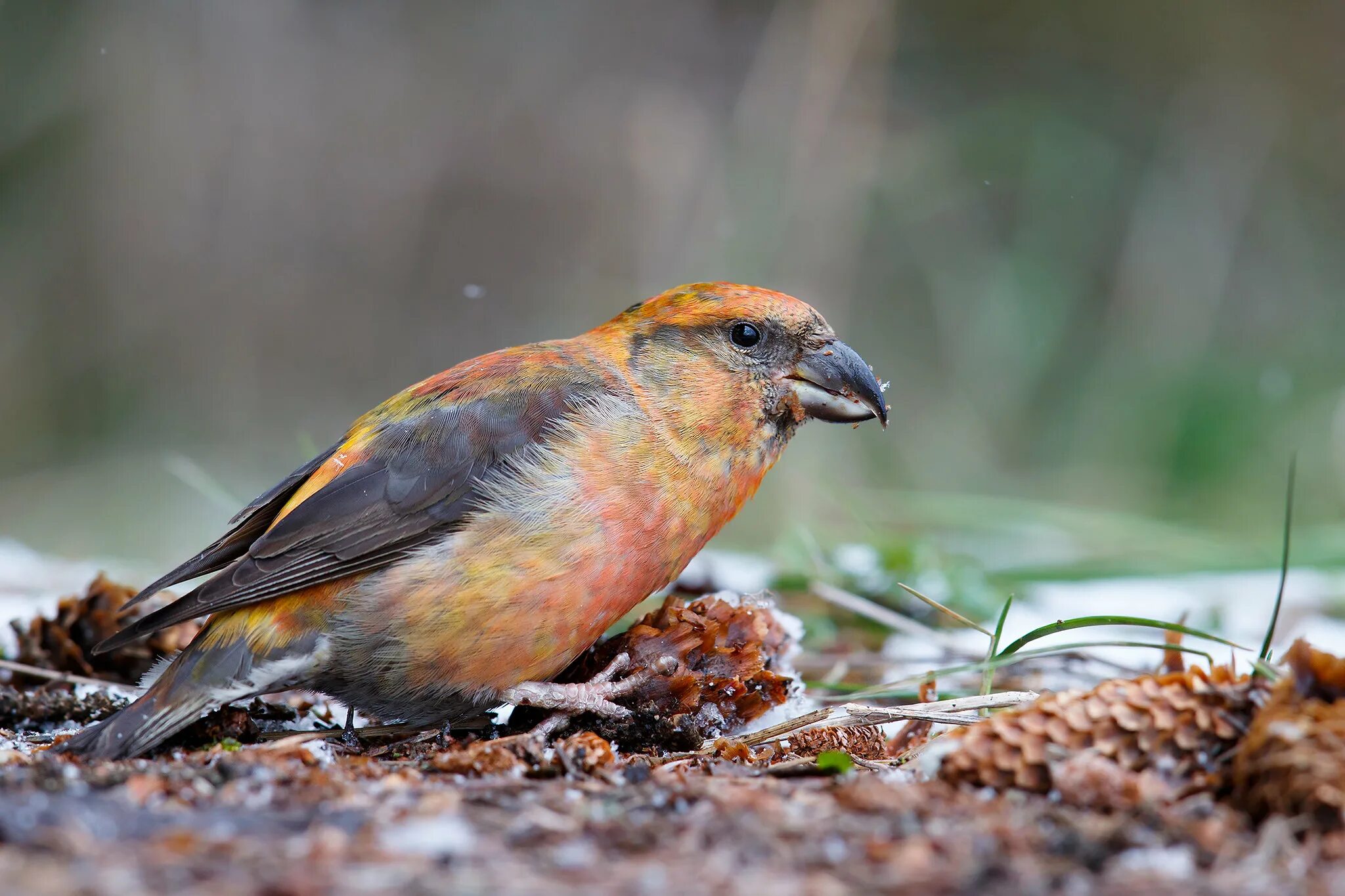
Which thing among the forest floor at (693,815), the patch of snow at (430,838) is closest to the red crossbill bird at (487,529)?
the forest floor at (693,815)

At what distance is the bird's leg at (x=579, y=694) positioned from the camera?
2703 millimetres

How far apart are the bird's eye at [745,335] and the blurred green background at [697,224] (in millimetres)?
2773

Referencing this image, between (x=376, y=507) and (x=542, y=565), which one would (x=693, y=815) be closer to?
(x=542, y=565)

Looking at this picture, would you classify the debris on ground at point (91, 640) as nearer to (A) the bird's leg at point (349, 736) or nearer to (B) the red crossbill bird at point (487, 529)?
Result: (B) the red crossbill bird at point (487, 529)

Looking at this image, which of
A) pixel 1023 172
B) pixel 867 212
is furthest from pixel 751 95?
pixel 1023 172

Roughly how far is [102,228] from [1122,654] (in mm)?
7417

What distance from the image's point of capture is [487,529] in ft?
9.38

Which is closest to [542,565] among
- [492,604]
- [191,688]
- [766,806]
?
[492,604]

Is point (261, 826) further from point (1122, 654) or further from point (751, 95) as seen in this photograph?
point (751, 95)

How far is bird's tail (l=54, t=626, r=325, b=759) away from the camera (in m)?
2.47

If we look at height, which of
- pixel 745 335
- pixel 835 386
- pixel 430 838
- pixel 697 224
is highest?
pixel 697 224

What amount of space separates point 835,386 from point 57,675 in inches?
88.6

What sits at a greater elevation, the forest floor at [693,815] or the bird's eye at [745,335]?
the bird's eye at [745,335]

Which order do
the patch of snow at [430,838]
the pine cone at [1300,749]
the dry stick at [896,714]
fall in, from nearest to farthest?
the patch of snow at [430,838], the pine cone at [1300,749], the dry stick at [896,714]
